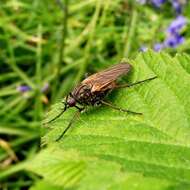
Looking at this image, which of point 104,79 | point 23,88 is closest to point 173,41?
point 23,88

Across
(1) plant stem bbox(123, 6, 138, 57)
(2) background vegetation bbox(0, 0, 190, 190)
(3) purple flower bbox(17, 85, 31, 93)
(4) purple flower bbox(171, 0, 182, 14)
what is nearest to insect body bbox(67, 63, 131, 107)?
(2) background vegetation bbox(0, 0, 190, 190)

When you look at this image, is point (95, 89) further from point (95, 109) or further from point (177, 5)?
point (177, 5)

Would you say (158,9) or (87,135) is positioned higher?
(158,9)

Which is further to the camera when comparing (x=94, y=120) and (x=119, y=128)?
(x=94, y=120)

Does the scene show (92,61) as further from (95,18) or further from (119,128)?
(119,128)

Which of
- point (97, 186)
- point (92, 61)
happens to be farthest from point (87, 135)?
point (92, 61)

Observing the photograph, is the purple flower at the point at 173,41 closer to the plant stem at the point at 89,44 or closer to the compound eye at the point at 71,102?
the plant stem at the point at 89,44

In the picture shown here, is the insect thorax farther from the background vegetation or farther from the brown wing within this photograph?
the background vegetation

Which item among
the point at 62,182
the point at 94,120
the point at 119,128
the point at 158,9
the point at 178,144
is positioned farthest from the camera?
the point at 158,9
